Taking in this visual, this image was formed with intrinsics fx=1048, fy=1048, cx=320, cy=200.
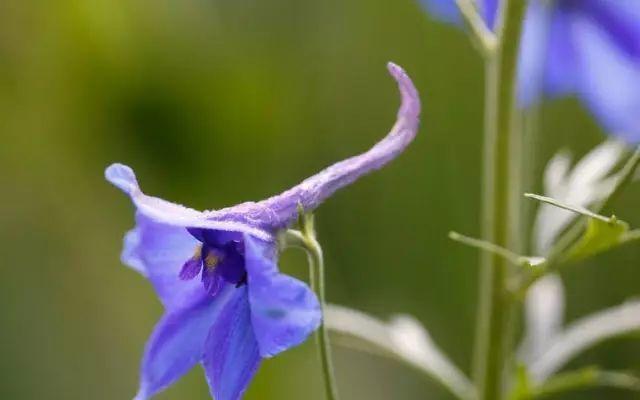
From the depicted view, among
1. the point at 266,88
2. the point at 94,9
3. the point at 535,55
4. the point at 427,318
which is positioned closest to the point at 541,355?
the point at 535,55

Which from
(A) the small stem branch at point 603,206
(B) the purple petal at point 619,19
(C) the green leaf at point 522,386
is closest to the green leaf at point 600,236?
(A) the small stem branch at point 603,206

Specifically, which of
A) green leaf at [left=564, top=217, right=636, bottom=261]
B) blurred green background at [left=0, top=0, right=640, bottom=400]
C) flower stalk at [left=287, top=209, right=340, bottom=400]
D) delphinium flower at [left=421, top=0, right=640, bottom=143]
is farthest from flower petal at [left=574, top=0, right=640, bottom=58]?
blurred green background at [left=0, top=0, right=640, bottom=400]

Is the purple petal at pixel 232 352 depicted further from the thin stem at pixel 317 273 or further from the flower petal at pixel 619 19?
the flower petal at pixel 619 19

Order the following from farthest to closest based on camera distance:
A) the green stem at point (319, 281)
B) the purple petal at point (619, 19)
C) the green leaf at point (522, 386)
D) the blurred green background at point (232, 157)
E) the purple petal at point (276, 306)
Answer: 1. the blurred green background at point (232, 157)
2. the purple petal at point (619, 19)
3. the green leaf at point (522, 386)
4. the green stem at point (319, 281)
5. the purple petal at point (276, 306)

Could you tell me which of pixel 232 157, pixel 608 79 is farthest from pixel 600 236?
pixel 232 157

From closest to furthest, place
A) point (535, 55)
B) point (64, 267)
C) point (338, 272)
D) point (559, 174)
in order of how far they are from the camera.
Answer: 1. point (559, 174)
2. point (535, 55)
3. point (64, 267)
4. point (338, 272)

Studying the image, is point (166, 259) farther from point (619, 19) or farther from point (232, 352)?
point (619, 19)

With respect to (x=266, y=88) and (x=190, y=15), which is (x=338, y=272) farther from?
(x=190, y=15)
